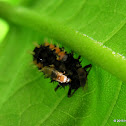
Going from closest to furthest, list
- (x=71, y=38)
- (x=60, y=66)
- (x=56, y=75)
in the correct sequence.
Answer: (x=71, y=38), (x=56, y=75), (x=60, y=66)

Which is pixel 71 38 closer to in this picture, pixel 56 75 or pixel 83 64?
pixel 83 64

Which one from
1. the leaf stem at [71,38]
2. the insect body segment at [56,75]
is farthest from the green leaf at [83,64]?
the insect body segment at [56,75]

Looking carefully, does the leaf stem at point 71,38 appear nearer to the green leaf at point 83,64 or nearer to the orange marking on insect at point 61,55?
the green leaf at point 83,64

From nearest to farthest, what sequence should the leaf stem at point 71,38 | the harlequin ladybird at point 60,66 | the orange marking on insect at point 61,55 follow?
the leaf stem at point 71,38, the harlequin ladybird at point 60,66, the orange marking on insect at point 61,55

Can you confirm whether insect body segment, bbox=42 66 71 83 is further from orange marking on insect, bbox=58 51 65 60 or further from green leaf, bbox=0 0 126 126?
orange marking on insect, bbox=58 51 65 60

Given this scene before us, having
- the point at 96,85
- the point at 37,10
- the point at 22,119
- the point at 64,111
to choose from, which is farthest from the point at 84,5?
the point at 22,119

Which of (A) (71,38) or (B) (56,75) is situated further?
(B) (56,75)

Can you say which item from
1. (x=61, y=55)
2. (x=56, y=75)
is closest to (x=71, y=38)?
(x=61, y=55)
